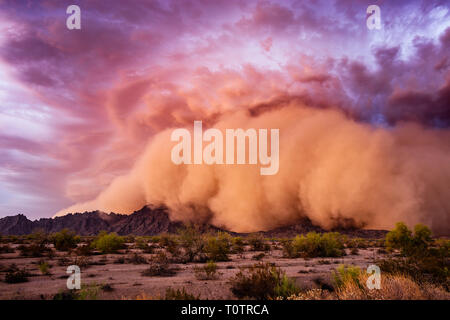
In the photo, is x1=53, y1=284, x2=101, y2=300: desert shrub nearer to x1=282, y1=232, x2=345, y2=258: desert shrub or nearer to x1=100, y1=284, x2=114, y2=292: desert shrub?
x1=100, y1=284, x2=114, y2=292: desert shrub

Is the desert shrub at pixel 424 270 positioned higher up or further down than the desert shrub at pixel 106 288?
higher up

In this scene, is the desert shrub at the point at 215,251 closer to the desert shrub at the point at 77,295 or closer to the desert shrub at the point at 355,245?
the desert shrub at the point at 77,295

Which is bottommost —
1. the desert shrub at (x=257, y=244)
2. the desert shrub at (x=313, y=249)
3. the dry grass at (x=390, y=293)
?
the desert shrub at (x=257, y=244)

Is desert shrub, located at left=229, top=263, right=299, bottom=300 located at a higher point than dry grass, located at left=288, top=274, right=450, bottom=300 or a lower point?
lower

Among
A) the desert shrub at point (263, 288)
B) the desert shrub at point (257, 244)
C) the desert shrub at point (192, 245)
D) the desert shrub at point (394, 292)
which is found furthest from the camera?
the desert shrub at point (257, 244)

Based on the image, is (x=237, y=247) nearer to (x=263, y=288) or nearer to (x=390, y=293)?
(x=263, y=288)

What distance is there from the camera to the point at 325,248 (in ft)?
107

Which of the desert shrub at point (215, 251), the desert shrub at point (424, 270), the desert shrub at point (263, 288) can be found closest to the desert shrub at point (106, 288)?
the desert shrub at point (263, 288)

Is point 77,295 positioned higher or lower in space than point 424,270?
lower

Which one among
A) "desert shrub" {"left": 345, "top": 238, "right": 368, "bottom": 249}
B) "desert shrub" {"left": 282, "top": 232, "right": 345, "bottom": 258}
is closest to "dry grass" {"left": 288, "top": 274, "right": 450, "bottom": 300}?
"desert shrub" {"left": 282, "top": 232, "right": 345, "bottom": 258}

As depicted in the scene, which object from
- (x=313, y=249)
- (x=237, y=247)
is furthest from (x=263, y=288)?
(x=237, y=247)
